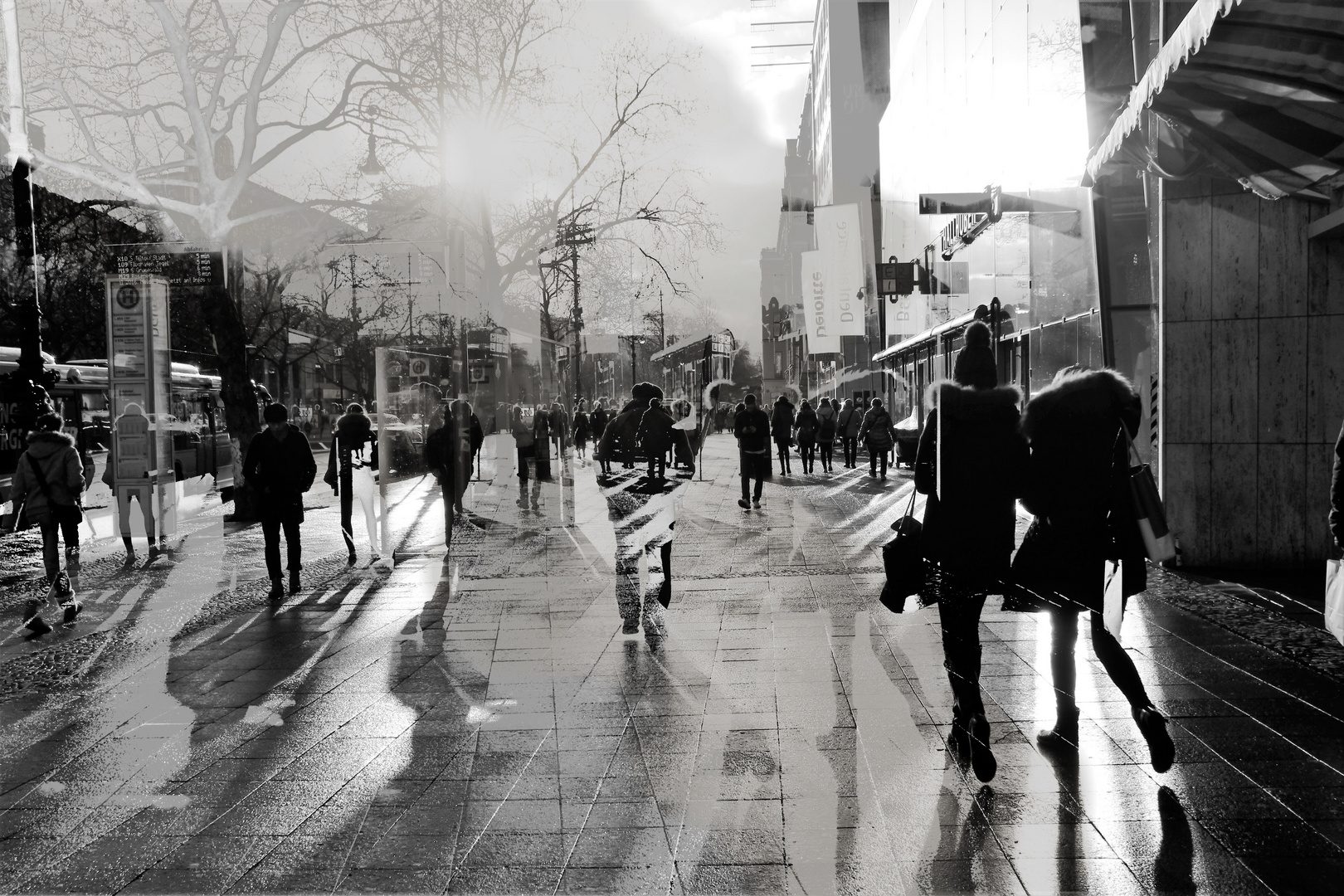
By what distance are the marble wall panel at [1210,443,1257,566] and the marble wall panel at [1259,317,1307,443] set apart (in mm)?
268

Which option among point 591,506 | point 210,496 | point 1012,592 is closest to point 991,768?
point 1012,592

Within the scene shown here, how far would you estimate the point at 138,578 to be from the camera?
11031 millimetres

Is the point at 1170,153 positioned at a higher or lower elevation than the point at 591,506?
higher

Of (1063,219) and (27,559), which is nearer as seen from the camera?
(27,559)

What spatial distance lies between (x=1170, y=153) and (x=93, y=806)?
6.87 meters

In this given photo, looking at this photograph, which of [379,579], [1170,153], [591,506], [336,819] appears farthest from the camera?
[591,506]

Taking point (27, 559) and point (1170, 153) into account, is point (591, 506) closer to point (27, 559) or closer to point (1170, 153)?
point (27, 559)

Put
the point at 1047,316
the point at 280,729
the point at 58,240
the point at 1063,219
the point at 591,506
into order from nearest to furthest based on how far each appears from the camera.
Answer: the point at 280,729 < the point at 1063,219 < the point at 1047,316 < the point at 591,506 < the point at 58,240

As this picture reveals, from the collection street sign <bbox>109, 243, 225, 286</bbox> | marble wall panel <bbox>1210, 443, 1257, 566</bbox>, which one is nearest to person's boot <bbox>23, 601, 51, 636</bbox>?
street sign <bbox>109, 243, 225, 286</bbox>

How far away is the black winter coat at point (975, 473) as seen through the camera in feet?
15.6

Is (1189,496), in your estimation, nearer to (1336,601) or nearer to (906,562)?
(1336,601)

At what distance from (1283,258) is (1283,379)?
101 centimetres

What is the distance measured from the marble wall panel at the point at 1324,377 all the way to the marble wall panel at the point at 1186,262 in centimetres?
87

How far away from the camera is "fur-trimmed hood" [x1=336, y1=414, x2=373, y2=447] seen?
43.4 ft
